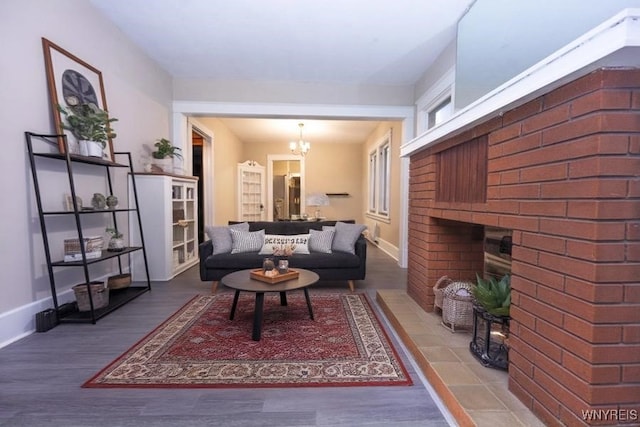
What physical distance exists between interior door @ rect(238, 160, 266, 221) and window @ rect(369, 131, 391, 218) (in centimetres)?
295

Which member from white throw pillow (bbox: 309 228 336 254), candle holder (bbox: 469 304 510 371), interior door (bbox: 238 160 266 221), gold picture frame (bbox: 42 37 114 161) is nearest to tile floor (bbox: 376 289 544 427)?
candle holder (bbox: 469 304 510 371)

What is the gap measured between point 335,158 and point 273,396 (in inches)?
294

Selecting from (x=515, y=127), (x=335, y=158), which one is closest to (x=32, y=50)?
(x=515, y=127)

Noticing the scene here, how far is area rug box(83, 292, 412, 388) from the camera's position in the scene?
5.57ft

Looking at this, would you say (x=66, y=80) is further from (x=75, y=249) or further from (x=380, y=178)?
(x=380, y=178)

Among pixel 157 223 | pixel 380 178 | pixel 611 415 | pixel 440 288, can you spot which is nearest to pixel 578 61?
pixel 611 415

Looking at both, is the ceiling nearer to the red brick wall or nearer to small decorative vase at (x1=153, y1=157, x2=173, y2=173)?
small decorative vase at (x1=153, y1=157, x2=173, y2=173)

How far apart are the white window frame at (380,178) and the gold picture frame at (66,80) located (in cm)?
454

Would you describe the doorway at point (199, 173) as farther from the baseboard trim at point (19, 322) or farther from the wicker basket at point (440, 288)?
the wicker basket at point (440, 288)

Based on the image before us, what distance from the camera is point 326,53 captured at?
365 cm

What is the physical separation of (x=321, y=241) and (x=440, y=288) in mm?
1600

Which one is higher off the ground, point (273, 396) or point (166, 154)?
point (166, 154)

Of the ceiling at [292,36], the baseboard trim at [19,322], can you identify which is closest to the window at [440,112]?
the ceiling at [292,36]

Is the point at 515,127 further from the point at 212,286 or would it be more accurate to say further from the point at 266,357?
the point at 212,286
